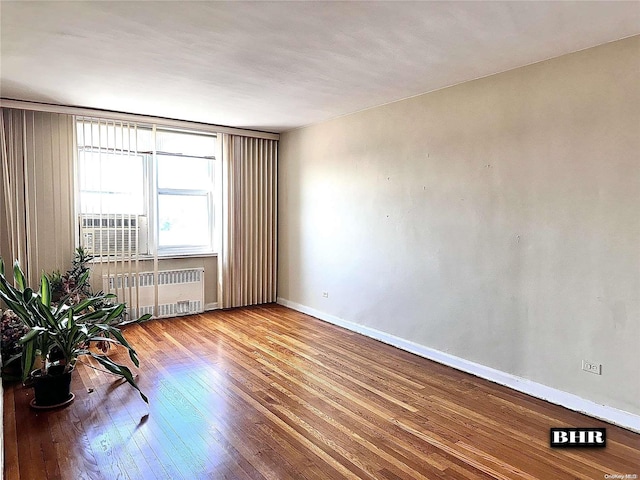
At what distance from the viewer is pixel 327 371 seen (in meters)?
3.73

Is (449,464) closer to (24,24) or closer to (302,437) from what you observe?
(302,437)

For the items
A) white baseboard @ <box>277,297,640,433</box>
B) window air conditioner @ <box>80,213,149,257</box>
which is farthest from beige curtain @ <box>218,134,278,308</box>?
white baseboard @ <box>277,297,640,433</box>

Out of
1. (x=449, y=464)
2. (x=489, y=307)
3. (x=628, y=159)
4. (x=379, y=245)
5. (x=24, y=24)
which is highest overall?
(x=24, y=24)

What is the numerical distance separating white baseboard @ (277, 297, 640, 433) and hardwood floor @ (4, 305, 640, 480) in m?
Result: 0.08

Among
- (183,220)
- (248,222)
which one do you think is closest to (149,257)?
(183,220)

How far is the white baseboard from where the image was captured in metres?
2.82

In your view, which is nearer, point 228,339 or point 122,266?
point 228,339

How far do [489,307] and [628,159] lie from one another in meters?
1.51

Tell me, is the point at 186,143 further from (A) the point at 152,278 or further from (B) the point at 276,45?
(B) the point at 276,45

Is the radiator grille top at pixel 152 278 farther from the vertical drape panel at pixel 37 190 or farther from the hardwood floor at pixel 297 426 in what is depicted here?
the hardwood floor at pixel 297 426

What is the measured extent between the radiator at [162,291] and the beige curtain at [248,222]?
362mm

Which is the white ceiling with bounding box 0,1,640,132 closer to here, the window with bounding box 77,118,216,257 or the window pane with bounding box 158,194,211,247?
the window with bounding box 77,118,216,257

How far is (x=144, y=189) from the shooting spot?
17.5ft

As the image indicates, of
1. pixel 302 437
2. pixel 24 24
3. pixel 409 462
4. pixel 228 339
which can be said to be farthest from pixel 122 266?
pixel 409 462
